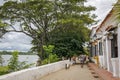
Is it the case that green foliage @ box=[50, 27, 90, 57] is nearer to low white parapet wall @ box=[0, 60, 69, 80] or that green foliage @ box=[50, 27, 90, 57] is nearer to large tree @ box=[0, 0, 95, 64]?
large tree @ box=[0, 0, 95, 64]

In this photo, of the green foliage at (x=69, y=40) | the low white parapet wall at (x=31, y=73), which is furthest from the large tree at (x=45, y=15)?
the low white parapet wall at (x=31, y=73)

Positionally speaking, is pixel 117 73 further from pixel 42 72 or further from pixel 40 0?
pixel 40 0

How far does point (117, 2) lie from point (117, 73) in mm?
10159

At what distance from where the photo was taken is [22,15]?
38031mm

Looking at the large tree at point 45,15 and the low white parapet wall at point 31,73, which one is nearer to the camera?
the low white parapet wall at point 31,73

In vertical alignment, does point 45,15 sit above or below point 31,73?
above

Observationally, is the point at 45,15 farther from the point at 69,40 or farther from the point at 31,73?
the point at 31,73

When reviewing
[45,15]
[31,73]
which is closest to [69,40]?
[45,15]

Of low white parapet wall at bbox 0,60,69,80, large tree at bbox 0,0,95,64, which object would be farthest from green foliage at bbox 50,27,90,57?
low white parapet wall at bbox 0,60,69,80

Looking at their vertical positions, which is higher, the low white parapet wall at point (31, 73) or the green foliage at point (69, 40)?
the green foliage at point (69, 40)

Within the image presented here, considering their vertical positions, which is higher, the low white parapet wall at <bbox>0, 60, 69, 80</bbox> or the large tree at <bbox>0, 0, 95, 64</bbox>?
the large tree at <bbox>0, 0, 95, 64</bbox>

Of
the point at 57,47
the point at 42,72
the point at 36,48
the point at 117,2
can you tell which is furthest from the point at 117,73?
the point at 36,48

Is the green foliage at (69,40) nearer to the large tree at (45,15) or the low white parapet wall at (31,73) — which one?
the large tree at (45,15)

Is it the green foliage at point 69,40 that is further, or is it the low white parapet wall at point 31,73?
the green foliage at point 69,40
